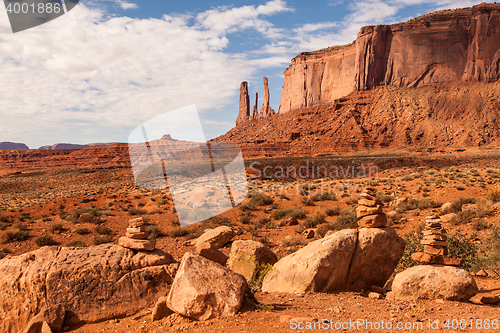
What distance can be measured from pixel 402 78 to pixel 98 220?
294 ft

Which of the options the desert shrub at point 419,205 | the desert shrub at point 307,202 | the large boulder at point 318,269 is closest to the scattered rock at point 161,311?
the large boulder at point 318,269

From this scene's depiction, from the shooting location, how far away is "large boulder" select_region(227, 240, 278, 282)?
786 centimetres

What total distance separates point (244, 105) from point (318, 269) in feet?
458

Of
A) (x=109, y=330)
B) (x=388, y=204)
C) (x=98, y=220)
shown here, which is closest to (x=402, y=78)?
(x=388, y=204)

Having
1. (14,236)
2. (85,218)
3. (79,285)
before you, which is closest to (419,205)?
(79,285)

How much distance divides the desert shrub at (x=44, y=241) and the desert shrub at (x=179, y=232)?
5.12 m

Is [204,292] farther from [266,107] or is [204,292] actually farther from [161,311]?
[266,107]

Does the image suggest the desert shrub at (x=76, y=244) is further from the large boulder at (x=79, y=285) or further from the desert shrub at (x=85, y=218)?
the large boulder at (x=79, y=285)

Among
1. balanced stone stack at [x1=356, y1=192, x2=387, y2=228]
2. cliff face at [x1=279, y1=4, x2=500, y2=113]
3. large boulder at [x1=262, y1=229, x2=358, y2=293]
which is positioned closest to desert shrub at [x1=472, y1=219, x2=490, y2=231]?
balanced stone stack at [x1=356, y1=192, x2=387, y2=228]

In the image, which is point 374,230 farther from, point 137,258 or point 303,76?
point 303,76

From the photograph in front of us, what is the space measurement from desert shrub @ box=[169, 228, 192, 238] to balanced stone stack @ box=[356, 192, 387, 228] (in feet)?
30.9

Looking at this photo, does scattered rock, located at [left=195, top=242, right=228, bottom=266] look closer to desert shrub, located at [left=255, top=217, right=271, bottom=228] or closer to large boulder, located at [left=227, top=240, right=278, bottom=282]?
large boulder, located at [left=227, top=240, right=278, bottom=282]

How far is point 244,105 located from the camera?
142125 mm

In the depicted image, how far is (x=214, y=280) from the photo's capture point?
4707 mm
